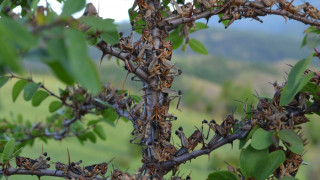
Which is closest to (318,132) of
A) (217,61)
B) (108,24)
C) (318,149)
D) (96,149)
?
(318,149)

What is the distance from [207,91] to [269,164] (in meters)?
14.3

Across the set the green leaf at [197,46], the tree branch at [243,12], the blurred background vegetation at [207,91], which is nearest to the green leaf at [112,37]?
the blurred background vegetation at [207,91]

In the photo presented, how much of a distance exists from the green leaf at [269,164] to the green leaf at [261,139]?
0.05 ft

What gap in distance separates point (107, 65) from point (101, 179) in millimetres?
13397

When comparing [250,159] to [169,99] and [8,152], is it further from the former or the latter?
[8,152]

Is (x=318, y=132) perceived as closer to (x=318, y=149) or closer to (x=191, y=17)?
(x=318, y=149)

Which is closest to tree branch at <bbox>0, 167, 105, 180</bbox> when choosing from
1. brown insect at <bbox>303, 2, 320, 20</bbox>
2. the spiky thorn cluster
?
the spiky thorn cluster

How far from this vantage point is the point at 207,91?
14.6 meters

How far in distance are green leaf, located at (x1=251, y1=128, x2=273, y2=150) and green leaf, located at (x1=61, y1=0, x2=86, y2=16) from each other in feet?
0.88

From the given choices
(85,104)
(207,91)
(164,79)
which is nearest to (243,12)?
(164,79)

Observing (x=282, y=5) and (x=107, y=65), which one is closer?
(x=282, y=5)

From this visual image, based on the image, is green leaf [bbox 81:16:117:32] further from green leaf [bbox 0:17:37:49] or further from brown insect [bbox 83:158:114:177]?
brown insect [bbox 83:158:114:177]

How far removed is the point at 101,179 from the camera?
0.55 m

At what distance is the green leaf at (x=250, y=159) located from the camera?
0.49m
